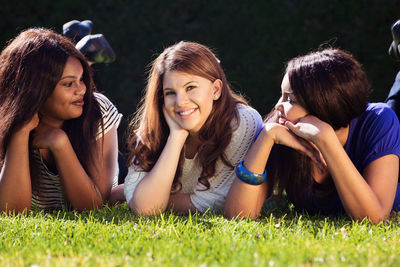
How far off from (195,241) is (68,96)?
1.63 metres

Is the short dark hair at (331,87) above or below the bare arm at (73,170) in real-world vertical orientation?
above

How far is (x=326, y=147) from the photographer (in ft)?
9.77

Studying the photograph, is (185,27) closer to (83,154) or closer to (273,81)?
(273,81)

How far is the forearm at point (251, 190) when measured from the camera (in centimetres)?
318

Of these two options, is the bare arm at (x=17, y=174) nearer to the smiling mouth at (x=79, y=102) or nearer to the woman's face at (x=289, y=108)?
the smiling mouth at (x=79, y=102)

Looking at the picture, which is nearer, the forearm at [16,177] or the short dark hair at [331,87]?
the short dark hair at [331,87]

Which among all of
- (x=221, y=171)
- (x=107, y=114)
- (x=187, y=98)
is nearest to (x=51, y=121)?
(x=107, y=114)

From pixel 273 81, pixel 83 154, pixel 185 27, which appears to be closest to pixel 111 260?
pixel 83 154

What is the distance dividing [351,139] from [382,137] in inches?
8.8

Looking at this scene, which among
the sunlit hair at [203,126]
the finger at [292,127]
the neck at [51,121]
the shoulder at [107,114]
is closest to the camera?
the finger at [292,127]

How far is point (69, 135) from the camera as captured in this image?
386cm

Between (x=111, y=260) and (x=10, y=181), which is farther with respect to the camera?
(x=10, y=181)

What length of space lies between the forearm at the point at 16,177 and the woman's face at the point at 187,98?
1.05 meters

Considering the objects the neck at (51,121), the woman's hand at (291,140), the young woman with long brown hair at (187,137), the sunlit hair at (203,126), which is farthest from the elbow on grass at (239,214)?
the neck at (51,121)
